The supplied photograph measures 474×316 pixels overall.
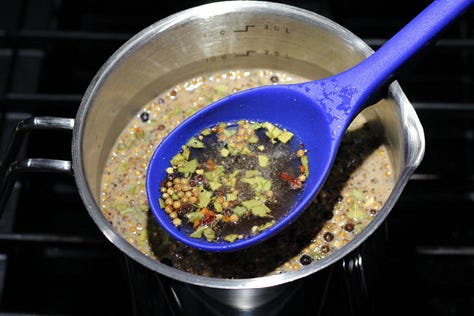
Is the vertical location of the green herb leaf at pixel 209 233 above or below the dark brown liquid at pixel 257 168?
below

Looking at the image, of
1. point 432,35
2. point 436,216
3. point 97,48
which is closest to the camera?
point 432,35

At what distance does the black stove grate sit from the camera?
0.99 m

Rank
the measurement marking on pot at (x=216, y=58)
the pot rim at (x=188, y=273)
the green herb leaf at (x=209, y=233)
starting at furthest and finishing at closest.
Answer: the measurement marking on pot at (x=216, y=58)
the green herb leaf at (x=209, y=233)
the pot rim at (x=188, y=273)

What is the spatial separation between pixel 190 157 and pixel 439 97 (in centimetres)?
49

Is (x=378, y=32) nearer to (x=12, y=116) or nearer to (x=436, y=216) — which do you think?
(x=436, y=216)

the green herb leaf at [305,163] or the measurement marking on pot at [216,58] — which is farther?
the measurement marking on pot at [216,58]

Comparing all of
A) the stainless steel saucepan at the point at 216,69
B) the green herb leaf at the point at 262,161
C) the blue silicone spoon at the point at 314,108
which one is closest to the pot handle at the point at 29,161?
the stainless steel saucepan at the point at 216,69

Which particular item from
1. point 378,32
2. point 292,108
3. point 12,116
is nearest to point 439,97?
point 378,32

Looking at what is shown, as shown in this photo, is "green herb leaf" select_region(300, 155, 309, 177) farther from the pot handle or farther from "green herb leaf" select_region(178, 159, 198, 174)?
the pot handle

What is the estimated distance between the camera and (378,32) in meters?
1.17

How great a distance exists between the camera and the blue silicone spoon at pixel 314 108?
2.42 feet

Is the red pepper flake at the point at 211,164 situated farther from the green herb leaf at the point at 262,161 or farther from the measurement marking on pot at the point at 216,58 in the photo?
the measurement marking on pot at the point at 216,58

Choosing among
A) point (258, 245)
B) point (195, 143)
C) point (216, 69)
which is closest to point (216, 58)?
point (216, 69)

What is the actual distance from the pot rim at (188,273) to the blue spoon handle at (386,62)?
0.12 feet
